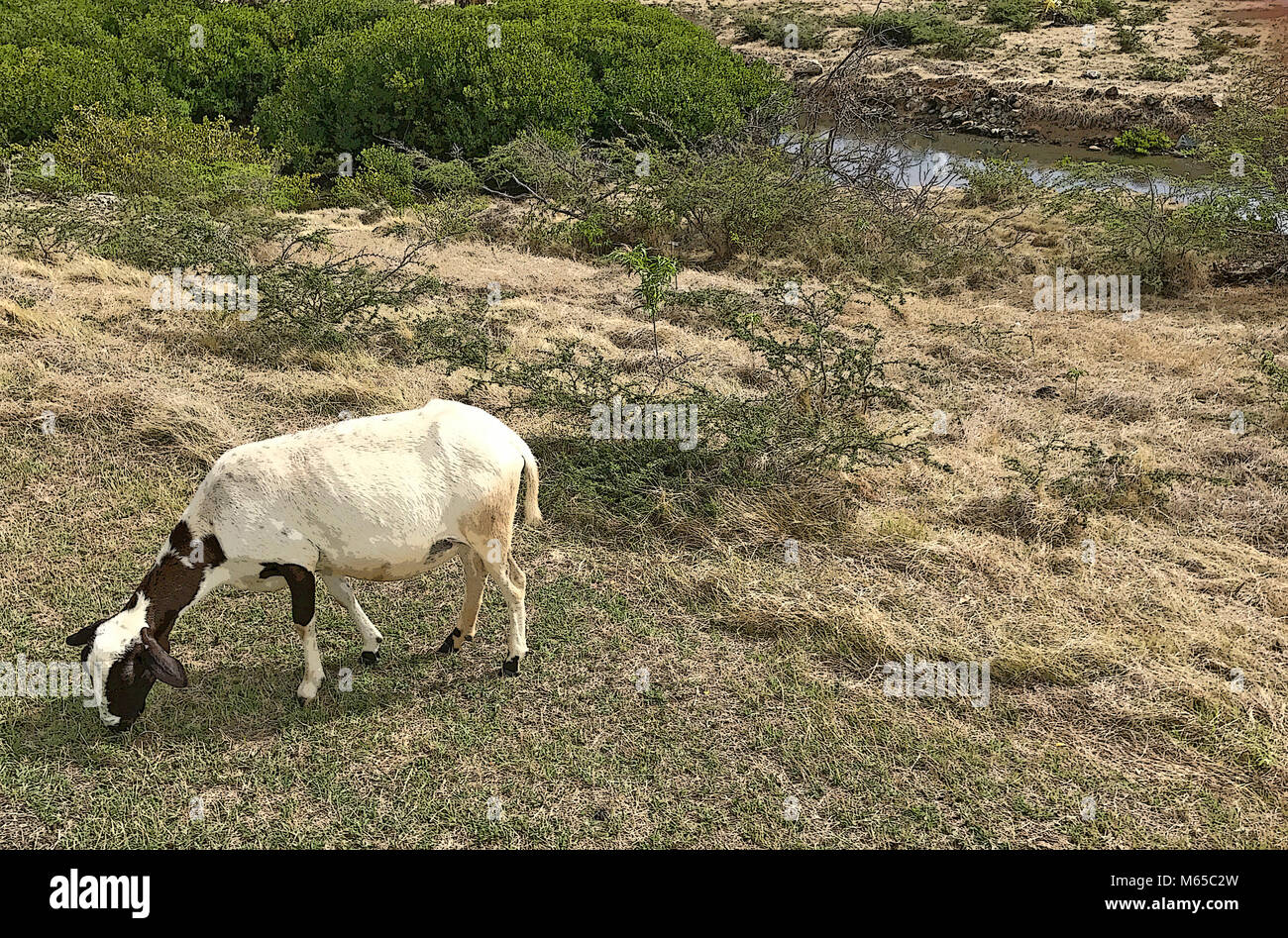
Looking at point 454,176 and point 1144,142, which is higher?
point 1144,142

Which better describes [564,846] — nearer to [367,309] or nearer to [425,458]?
[425,458]

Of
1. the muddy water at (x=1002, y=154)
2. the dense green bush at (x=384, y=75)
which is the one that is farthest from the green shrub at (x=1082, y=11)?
the dense green bush at (x=384, y=75)

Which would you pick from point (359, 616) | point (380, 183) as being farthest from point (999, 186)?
point (359, 616)

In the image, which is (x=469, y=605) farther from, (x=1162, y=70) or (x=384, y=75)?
(x=1162, y=70)

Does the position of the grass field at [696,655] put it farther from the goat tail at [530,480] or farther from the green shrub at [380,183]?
the green shrub at [380,183]

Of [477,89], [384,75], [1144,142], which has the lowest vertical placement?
[1144,142]

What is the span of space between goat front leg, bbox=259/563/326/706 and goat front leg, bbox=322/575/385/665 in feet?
0.81

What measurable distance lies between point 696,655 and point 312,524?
2.12 meters

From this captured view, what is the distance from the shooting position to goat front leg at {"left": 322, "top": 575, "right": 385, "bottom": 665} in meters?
4.77

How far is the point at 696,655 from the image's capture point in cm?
505

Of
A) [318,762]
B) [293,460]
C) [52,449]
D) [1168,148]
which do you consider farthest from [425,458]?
[1168,148]

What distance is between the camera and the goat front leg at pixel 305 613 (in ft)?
14.1

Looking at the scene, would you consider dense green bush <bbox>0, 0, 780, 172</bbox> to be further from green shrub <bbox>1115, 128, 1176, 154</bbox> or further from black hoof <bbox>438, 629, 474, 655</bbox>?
black hoof <bbox>438, 629, 474, 655</bbox>
